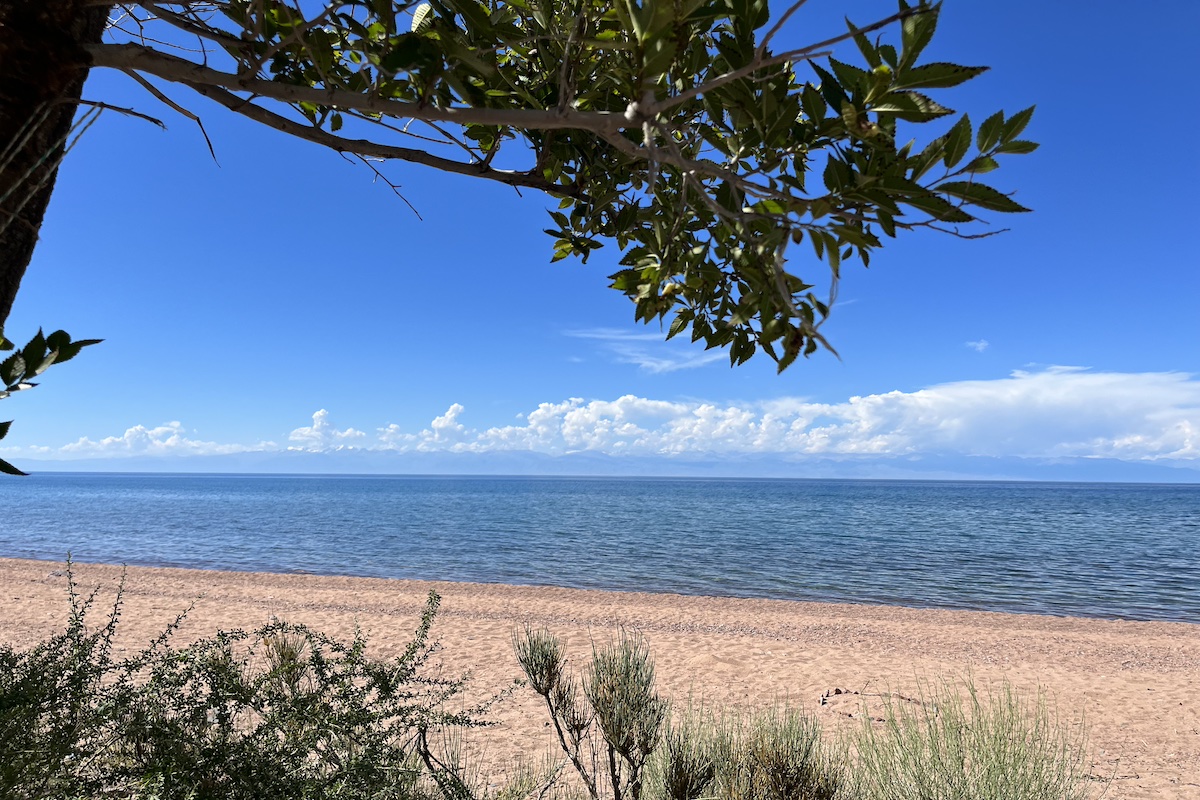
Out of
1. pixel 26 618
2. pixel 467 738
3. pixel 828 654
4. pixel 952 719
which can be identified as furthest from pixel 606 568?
pixel 952 719

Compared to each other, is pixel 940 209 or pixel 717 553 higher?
pixel 940 209

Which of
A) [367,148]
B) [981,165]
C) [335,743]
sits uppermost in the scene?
[367,148]

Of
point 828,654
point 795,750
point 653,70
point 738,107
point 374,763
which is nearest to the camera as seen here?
point 653,70

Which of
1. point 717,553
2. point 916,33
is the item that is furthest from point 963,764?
point 717,553

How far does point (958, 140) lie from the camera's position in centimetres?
138

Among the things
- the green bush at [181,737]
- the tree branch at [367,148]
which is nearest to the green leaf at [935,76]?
the tree branch at [367,148]

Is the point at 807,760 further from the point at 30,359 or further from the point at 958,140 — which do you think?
the point at 30,359

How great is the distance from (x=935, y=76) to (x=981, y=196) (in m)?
0.23

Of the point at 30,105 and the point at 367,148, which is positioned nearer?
the point at 30,105

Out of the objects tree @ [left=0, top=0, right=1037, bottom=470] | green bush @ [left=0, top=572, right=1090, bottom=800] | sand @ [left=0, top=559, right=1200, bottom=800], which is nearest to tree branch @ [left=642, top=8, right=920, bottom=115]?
tree @ [left=0, top=0, right=1037, bottom=470]

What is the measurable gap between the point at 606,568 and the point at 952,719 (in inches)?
967

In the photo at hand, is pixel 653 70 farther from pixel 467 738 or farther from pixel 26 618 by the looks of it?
pixel 26 618

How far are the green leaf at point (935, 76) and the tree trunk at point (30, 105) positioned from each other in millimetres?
1747

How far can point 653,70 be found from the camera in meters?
1.35
